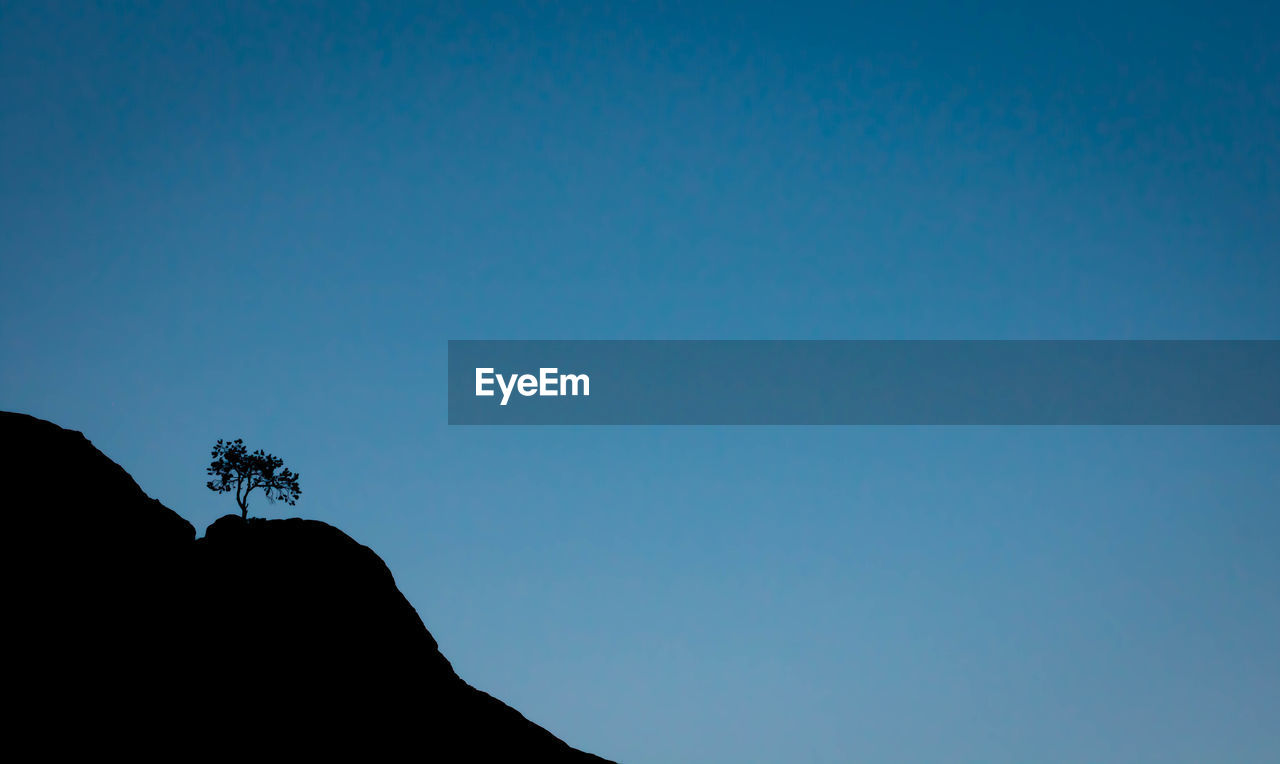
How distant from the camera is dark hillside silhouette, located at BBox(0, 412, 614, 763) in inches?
2004

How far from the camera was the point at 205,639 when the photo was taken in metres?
57.8

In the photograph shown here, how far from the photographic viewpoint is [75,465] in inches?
2259

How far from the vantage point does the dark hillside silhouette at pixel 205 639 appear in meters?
50.9

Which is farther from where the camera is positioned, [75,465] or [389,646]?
[389,646]

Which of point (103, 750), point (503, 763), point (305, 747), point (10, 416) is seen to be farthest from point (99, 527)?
point (503, 763)

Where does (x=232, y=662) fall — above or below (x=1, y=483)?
below

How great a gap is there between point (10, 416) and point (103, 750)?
22.7 meters

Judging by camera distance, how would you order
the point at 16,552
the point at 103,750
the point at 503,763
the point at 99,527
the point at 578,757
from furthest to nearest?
the point at 578,757 → the point at 503,763 → the point at 99,527 → the point at 16,552 → the point at 103,750

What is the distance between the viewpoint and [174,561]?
60.1 metres

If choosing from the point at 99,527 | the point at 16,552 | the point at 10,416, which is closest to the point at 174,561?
the point at 99,527

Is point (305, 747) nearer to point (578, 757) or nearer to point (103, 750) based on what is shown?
point (103, 750)

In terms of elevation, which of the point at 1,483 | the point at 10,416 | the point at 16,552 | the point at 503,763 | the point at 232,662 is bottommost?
the point at 503,763

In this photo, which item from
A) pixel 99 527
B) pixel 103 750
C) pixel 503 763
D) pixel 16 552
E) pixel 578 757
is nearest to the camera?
pixel 103 750

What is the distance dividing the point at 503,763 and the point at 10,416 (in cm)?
4020
